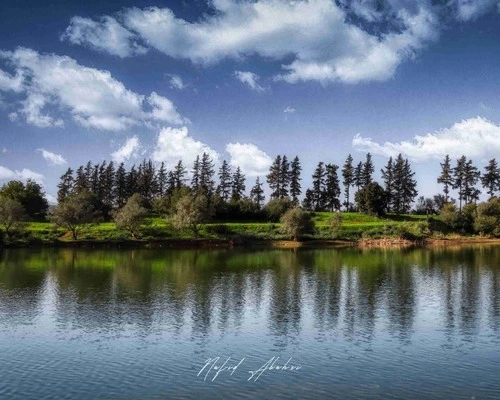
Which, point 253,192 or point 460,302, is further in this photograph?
point 253,192

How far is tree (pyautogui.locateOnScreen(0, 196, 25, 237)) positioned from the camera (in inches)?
3907

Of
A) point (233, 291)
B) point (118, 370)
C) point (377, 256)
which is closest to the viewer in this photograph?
point (118, 370)

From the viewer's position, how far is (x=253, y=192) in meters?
164

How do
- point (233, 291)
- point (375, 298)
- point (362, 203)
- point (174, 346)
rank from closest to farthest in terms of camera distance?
point (174, 346)
point (375, 298)
point (233, 291)
point (362, 203)

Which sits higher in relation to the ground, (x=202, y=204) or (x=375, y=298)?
(x=202, y=204)

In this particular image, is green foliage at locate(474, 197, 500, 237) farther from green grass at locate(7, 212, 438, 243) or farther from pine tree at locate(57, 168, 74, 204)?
pine tree at locate(57, 168, 74, 204)

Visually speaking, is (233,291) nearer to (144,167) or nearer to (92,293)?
(92,293)

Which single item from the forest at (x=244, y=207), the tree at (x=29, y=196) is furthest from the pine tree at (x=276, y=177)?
the tree at (x=29, y=196)

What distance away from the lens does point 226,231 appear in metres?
115

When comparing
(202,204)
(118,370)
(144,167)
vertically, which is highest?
(144,167)

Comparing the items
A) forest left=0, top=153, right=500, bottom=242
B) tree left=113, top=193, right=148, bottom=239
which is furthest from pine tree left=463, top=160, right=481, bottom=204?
tree left=113, top=193, right=148, bottom=239

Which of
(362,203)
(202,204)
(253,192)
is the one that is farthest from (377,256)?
(253,192)

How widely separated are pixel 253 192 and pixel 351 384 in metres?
142

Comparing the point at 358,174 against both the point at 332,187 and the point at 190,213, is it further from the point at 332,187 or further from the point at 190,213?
the point at 190,213
